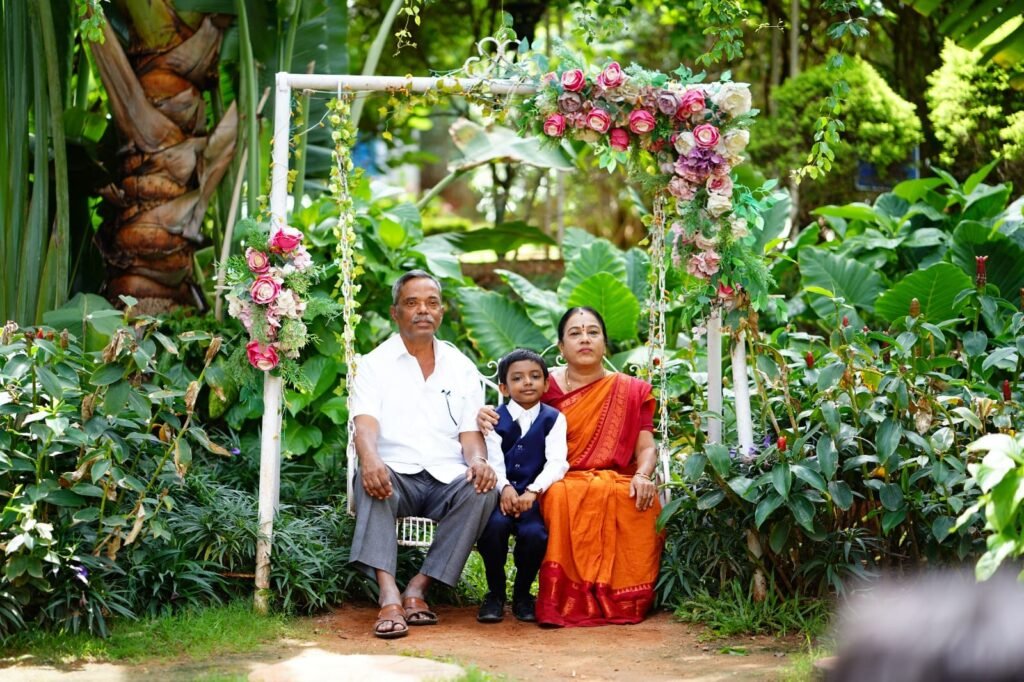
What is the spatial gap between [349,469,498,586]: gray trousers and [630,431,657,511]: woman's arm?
58cm

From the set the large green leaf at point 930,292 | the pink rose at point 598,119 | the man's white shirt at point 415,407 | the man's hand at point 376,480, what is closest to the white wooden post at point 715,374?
the pink rose at point 598,119

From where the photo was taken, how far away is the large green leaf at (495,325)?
22.2 feet

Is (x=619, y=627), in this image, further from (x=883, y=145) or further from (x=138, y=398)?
(x=883, y=145)

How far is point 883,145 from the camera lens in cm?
805

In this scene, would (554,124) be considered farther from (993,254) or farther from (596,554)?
(993,254)

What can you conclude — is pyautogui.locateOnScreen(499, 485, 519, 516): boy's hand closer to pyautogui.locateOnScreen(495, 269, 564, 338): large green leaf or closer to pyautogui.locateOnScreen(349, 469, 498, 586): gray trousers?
pyautogui.locateOnScreen(349, 469, 498, 586): gray trousers

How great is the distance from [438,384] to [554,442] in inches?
22.0

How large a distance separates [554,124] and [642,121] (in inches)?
14.0

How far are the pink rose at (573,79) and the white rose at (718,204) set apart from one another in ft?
2.28

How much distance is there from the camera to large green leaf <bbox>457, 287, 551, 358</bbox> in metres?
6.77

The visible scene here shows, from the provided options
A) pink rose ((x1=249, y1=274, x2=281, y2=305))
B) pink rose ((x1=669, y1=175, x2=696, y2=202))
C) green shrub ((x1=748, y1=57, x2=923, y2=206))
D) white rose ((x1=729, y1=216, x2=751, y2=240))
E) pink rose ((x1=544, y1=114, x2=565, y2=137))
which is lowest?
pink rose ((x1=249, y1=274, x2=281, y2=305))

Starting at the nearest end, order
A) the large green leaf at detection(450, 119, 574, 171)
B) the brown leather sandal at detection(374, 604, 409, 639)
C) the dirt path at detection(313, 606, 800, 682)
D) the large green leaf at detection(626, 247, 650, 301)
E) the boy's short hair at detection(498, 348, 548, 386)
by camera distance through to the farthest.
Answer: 1. the dirt path at detection(313, 606, 800, 682)
2. the brown leather sandal at detection(374, 604, 409, 639)
3. the boy's short hair at detection(498, 348, 548, 386)
4. the large green leaf at detection(626, 247, 650, 301)
5. the large green leaf at detection(450, 119, 574, 171)

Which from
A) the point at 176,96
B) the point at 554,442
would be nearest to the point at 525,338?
the point at 554,442

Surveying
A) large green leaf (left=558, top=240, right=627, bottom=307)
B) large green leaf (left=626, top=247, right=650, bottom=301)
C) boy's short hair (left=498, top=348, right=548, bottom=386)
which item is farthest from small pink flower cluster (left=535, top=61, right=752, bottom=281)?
large green leaf (left=626, top=247, right=650, bottom=301)
